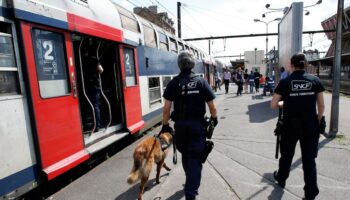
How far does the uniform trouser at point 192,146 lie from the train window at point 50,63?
6.45ft

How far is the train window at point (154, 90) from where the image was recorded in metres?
7.61

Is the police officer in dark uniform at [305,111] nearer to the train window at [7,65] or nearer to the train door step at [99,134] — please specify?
the train window at [7,65]

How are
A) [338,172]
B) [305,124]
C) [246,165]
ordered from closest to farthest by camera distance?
[305,124]
[338,172]
[246,165]

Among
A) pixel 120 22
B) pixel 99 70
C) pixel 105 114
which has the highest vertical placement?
pixel 120 22

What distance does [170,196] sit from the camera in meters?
3.78

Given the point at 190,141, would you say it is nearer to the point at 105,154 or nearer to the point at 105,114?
the point at 105,154

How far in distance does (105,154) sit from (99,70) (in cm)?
182

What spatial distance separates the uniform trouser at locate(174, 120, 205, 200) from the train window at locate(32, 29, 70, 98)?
1.96m

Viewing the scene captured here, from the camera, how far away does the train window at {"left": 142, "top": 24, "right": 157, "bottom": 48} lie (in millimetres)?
7327

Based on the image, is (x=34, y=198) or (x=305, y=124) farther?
Answer: (x=34, y=198)

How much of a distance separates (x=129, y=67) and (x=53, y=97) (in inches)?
105

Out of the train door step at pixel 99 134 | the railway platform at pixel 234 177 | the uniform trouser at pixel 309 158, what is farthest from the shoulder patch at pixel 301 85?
the train door step at pixel 99 134

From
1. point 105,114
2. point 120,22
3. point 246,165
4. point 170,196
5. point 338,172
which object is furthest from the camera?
point 105,114

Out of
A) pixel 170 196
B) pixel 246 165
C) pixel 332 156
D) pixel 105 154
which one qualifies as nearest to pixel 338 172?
pixel 332 156
